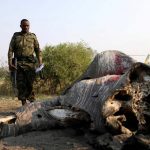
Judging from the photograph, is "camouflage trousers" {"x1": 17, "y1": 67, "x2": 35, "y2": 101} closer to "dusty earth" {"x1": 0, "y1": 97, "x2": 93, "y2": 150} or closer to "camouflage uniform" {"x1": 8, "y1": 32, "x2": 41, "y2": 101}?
"camouflage uniform" {"x1": 8, "y1": 32, "x2": 41, "y2": 101}

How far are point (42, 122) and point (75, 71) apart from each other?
10.6 meters

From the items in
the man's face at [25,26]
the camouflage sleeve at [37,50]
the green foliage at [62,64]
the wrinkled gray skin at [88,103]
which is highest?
the man's face at [25,26]

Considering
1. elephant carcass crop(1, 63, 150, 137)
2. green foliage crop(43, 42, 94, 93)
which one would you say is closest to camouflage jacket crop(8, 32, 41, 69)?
elephant carcass crop(1, 63, 150, 137)

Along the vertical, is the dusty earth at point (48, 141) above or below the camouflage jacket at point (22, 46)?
below

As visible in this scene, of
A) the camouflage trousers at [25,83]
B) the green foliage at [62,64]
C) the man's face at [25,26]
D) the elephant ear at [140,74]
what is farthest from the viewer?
the green foliage at [62,64]

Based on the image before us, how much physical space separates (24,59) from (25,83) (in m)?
0.49

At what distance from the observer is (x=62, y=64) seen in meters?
16.9

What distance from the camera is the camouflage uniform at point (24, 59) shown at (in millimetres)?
9078

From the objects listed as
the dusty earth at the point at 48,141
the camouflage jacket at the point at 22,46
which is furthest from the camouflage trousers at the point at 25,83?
the dusty earth at the point at 48,141

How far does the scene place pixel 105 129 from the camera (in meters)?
5.53

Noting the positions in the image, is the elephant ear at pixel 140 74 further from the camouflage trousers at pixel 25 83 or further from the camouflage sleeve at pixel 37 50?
the camouflage sleeve at pixel 37 50

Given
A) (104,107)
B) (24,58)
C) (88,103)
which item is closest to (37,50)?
(24,58)

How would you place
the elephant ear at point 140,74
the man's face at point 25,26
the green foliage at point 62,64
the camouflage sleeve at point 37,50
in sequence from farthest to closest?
the green foliage at point 62,64 → the camouflage sleeve at point 37,50 → the man's face at point 25,26 → the elephant ear at point 140,74

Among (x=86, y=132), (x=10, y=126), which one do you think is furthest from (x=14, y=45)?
(x=86, y=132)
